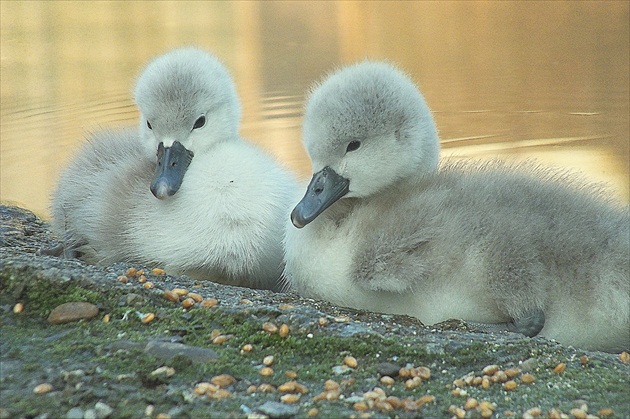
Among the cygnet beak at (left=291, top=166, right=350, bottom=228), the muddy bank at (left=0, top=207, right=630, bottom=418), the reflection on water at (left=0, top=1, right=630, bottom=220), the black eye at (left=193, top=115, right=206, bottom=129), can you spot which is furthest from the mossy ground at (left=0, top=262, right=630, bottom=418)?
the reflection on water at (left=0, top=1, right=630, bottom=220)

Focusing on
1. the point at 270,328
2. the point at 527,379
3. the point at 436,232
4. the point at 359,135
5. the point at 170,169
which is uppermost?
the point at 359,135

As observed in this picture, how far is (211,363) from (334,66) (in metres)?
4.25

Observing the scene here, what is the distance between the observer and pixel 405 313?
112 inches

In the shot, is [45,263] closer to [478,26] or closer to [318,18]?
[478,26]

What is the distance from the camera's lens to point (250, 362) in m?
2.26

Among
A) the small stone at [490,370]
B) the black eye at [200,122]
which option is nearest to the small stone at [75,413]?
the small stone at [490,370]

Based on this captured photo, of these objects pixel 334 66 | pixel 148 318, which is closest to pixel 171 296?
pixel 148 318

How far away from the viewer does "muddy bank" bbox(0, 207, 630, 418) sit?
6.64 ft

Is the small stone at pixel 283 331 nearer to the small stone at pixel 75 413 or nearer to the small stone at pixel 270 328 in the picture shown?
the small stone at pixel 270 328

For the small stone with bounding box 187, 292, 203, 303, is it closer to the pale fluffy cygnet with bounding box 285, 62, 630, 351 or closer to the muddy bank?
the muddy bank

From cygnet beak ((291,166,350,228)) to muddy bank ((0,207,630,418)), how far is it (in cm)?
30

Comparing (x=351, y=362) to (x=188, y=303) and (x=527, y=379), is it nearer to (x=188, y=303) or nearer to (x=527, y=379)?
(x=527, y=379)

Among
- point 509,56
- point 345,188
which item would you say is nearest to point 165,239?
point 345,188

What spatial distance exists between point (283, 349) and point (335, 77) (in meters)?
1.07
